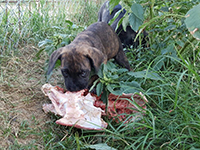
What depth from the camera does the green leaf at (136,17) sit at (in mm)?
2172

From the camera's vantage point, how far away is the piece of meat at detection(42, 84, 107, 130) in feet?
6.88

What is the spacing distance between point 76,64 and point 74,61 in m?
0.04

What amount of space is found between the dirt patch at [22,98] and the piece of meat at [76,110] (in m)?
0.19

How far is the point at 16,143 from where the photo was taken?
1.94 m

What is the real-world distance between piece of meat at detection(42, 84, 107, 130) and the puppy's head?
0.16m

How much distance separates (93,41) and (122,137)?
1.49 m

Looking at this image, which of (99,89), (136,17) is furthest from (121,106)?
(136,17)

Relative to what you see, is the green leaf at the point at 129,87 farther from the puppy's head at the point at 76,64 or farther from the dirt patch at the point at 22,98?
the dirt patch at the point at 22,98

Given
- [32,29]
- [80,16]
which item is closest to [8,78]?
[32,29]

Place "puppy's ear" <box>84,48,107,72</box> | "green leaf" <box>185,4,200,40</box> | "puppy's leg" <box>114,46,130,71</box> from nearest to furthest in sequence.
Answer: "green leaf" <box>185,4,200,40</box> < "puppy's ear" <box>84,48,107,72</box> < "puppy's leg" <box>114,46,130,71</box>

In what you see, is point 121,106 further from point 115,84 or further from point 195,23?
point 195,23

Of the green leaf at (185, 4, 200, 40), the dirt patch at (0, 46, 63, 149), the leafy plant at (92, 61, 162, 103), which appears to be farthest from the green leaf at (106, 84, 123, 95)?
the green leaf at (185, 4, 200, 40)

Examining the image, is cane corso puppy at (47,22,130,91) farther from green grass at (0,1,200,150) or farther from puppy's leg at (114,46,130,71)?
puppy's leg at (114,46,130,71)

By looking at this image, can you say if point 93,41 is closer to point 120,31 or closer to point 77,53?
point 77,53
